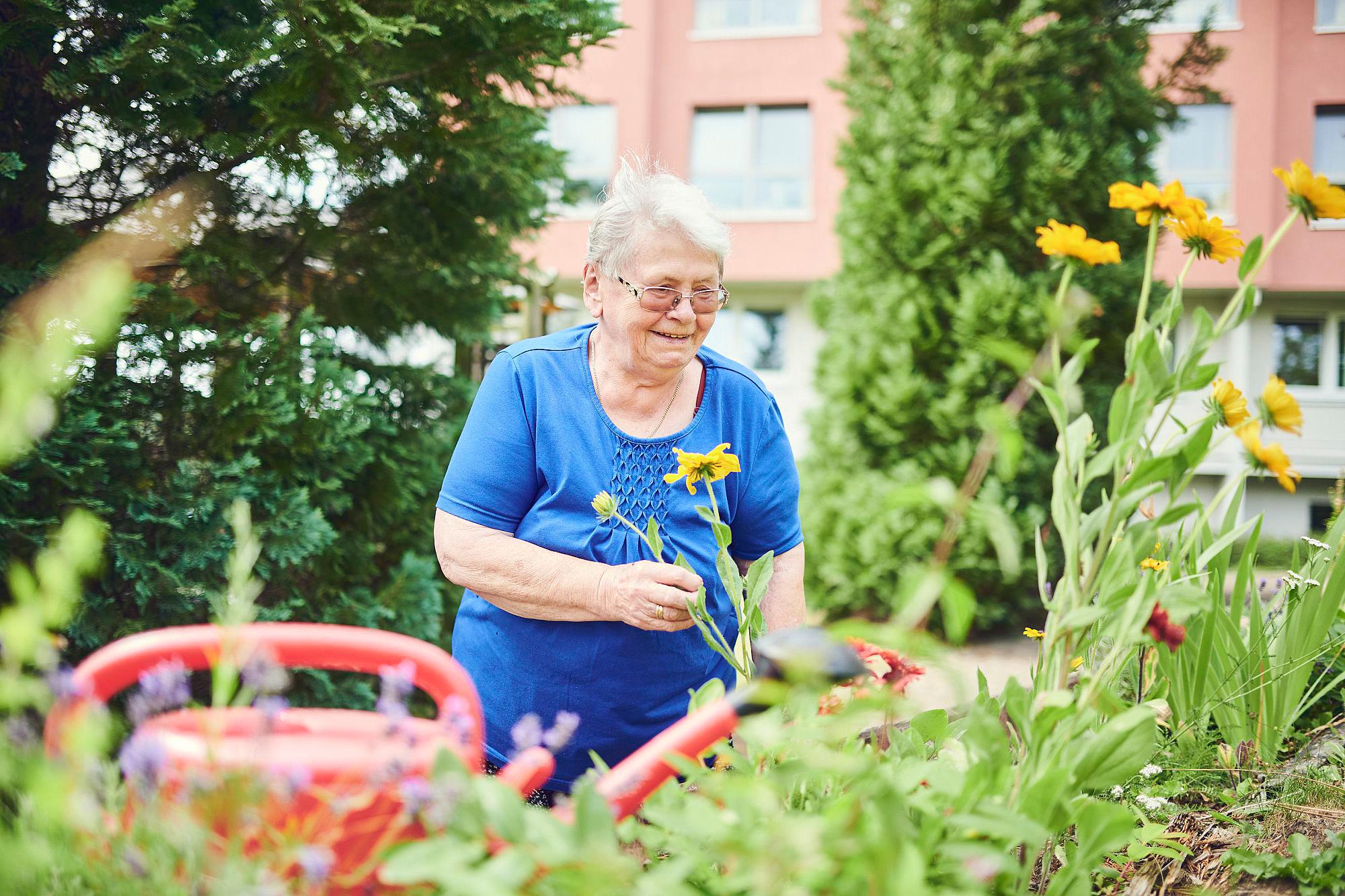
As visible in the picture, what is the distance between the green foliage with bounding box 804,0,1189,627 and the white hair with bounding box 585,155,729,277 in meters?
5.10

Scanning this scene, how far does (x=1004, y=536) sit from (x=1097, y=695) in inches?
9.8

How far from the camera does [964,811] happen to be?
857mm

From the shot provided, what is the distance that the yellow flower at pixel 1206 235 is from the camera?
42.4 inches

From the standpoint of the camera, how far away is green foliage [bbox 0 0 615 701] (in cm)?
249

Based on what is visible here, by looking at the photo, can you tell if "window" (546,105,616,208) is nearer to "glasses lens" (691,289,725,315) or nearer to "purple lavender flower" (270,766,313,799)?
"glasses lens" (691,289,725,315)

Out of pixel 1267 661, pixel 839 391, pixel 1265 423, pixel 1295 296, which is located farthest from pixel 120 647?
pixel 1295 296

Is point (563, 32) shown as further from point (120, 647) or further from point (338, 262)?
point (120, 647)

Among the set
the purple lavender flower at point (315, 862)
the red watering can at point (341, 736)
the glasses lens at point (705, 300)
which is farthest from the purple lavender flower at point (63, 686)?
the glasses lens at point (705, 300)

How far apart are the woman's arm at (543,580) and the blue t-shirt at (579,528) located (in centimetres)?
5

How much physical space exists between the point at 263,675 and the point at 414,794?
0.48 feet

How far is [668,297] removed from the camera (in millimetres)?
1841

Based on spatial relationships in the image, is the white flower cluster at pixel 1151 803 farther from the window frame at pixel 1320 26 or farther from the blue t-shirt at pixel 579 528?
the window frame at pixel 1320 26

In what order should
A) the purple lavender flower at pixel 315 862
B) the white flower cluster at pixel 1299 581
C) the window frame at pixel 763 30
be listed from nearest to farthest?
the purple lavender flower at pixel 315 862 → the white flower cluster at pixel 1299 581 → the window frame at pixel 763 30

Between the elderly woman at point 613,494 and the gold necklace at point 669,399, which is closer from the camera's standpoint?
the elderly woman at point 613,494
